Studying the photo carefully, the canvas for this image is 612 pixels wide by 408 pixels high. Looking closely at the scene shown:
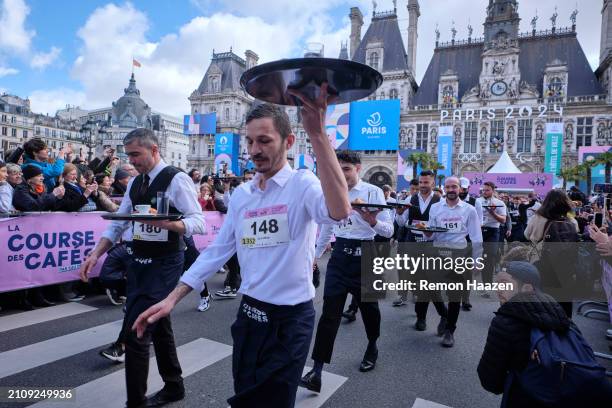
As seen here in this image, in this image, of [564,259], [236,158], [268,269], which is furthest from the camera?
[236,158]

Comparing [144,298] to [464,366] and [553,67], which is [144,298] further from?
[553,67]

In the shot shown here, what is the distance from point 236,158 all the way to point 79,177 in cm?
3839

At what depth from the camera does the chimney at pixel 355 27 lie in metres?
48.4

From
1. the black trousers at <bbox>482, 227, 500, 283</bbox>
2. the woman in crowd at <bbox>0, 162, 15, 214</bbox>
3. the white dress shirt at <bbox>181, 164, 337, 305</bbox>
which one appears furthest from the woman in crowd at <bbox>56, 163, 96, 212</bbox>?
the black trousers at <bbox>482, 227, 500, 283</bbox>

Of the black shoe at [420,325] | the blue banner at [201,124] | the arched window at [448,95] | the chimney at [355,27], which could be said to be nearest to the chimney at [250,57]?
the blue banner at [201,124]

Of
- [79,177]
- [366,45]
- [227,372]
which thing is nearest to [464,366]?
[227,372]

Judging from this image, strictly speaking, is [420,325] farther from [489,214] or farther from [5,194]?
[5,194]

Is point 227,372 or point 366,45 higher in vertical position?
point 366,45

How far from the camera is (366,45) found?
45375 millimetres

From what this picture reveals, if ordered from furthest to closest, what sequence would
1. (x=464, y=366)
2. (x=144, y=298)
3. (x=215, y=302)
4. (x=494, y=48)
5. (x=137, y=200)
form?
(x=494, y=48) < (x=215, y=302) < (x=464, y=366) < (x=137, y=200) < (x=144, y=298)

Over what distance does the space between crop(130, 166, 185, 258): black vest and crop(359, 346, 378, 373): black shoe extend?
2267 mm

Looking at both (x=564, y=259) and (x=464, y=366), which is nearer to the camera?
(x=464, y=366)

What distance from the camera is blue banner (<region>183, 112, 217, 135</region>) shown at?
46.5 m

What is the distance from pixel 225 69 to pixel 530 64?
39.0 m
